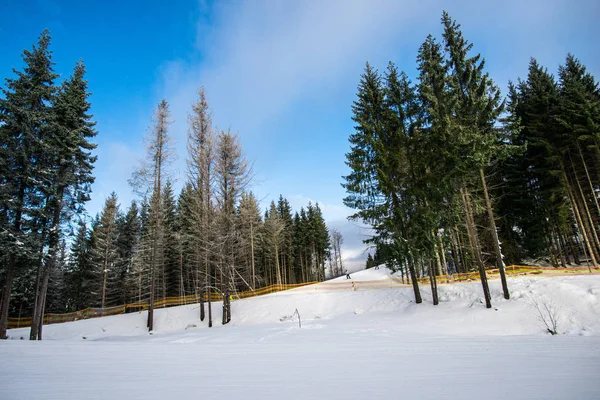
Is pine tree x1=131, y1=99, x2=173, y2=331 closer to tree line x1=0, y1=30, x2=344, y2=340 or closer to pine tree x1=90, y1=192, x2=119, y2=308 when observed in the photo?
tree line x1=0, y1=30, x2=344, y2=340

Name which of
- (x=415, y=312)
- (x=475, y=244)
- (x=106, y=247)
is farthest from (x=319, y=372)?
(x=106, y=247)

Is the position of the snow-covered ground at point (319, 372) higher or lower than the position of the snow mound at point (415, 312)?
higher

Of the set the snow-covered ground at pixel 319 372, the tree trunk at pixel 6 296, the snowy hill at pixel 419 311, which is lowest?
the snowy hill at pixel 419 311

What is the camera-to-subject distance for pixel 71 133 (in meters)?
14.9

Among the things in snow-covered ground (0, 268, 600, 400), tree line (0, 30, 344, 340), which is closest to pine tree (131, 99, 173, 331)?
tree line (0, 30, 344, 340)

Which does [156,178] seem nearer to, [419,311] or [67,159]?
[67,159]

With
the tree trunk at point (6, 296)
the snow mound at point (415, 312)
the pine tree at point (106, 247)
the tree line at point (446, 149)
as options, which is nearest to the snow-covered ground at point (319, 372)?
the snow mound at point (415, 312)

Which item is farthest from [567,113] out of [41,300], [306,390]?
[41,300]

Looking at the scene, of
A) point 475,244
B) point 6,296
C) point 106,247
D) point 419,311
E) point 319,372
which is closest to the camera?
point 319,372

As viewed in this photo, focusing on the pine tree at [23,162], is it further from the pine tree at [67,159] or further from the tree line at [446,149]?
the tree line at [446,149]

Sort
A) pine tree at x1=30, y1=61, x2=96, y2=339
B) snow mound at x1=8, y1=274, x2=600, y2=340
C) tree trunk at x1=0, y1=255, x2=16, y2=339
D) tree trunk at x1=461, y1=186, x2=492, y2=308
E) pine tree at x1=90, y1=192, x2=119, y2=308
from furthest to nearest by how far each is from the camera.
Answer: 1. pine tree at x1=90, y1=192, x2=119, y2=308
2. pine tree at x1=30, y1=61, x2=96, y2=339
3. tree trunk at x1=0, y1=255, x2=16, y2=339
4. tree trunk at x1=461, y1=186, x2=492, y2=308
5. snow mound at x1=8, y1=274, x2=600, y2=340

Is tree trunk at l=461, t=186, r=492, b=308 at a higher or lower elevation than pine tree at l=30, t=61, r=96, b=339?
lower

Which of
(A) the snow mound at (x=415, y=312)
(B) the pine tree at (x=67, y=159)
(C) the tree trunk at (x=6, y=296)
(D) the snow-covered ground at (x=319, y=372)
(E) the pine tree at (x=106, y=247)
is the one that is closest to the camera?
(D) the snow-covered ground at (x=319, y=372)

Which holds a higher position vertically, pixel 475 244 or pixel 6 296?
pixel 475 244
